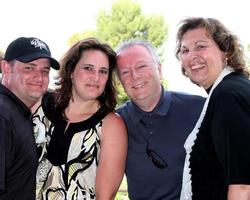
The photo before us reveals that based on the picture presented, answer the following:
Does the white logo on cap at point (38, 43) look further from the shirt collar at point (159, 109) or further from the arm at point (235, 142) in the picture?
the arm at point (235, 142)

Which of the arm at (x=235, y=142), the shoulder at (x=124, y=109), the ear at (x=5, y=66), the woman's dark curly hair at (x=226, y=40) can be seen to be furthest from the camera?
the shoulder at (x=124, y=109)

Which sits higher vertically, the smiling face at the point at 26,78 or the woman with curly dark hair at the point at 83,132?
the smiling face at the point at 26,78

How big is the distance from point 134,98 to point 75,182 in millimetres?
692

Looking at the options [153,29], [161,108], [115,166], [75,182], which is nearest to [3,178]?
[75,182]

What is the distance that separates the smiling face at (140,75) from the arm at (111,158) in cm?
25

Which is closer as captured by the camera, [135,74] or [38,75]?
[38,75]

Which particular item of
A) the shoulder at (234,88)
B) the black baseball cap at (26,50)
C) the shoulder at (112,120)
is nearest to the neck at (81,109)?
the shoulder at (112,120)

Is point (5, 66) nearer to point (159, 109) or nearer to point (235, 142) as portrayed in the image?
point (159, 109)

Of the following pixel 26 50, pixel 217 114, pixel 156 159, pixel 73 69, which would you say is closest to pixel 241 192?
pixel 217 114

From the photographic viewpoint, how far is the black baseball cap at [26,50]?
225cm

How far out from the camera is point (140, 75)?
8.24 ft

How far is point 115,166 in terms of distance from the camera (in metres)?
2.31

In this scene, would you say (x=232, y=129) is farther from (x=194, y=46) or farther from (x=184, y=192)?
(x=194, y=46)

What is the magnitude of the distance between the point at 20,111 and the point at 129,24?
52.4 ft
